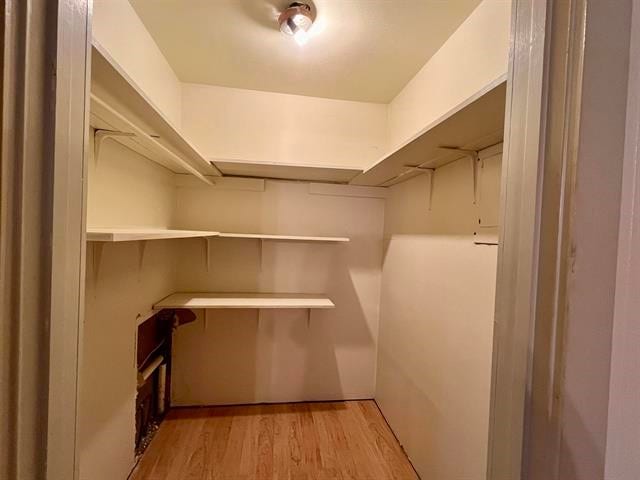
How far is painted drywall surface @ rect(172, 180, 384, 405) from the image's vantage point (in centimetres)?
225

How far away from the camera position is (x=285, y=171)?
2.00 m

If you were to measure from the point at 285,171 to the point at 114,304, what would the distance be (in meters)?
1.24

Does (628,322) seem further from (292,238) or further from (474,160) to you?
(292,238)

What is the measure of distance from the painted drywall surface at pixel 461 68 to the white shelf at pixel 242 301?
4.50 ft

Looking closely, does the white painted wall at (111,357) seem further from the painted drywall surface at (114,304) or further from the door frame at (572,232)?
the door frame at (572,232)

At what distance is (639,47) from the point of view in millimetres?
422

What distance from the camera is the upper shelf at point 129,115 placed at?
77cm

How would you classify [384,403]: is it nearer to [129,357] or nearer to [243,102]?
[129,357]

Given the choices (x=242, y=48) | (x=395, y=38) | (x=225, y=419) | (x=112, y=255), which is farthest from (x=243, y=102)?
(x=225, y=419)

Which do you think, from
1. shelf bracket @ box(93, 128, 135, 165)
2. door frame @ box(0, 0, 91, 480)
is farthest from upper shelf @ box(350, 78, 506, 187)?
shelf bracket @ box(93, 128, 135, 165)

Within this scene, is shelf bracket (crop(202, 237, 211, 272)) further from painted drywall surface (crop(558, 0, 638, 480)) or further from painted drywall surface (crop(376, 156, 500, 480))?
painted drywall surface (crop(558, 0, 638, 480))

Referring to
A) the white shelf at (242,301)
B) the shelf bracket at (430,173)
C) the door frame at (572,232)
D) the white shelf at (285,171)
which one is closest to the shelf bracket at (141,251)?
the white shelf at (242,301)

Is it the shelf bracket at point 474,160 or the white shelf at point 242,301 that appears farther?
the white shelf at point 242,301

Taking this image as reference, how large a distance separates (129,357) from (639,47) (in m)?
2.07
